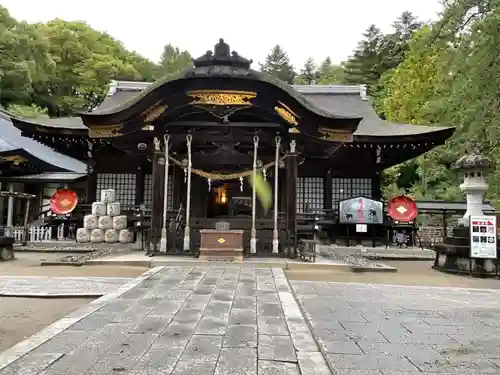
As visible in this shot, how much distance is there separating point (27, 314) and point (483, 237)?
8.36 meters

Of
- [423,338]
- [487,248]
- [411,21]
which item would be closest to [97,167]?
[487,248]

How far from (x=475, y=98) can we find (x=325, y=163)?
7.61m

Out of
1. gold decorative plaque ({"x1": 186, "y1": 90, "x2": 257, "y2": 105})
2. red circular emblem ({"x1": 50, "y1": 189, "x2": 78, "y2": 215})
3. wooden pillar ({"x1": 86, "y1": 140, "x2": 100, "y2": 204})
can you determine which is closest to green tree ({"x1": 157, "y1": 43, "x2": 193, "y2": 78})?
wooden pillar ({"x1": 86, "y1": 140, "x2": 100, "y2": 204})

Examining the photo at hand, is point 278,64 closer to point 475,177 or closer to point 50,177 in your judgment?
point 50,177

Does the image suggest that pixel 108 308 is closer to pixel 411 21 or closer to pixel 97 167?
pixel 97 167

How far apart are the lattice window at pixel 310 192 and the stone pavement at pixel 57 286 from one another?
9324 mm

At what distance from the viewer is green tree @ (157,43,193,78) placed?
137ft

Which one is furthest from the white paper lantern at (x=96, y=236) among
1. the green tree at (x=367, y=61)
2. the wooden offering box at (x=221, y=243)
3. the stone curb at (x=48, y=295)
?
the green tree at (x=367, y=61)

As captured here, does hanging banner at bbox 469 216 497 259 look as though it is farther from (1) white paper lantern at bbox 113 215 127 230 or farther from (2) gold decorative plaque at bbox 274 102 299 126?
(1) white paper lantern at bbox 113 215 127 230

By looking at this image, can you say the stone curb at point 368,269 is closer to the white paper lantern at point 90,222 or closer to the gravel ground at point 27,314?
the gravel ground at point 27,314

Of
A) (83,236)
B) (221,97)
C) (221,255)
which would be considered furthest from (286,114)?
(83,236)

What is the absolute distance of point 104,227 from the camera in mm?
13555

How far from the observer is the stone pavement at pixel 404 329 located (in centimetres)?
299

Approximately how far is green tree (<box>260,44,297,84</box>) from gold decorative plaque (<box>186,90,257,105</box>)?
47.4 metres
